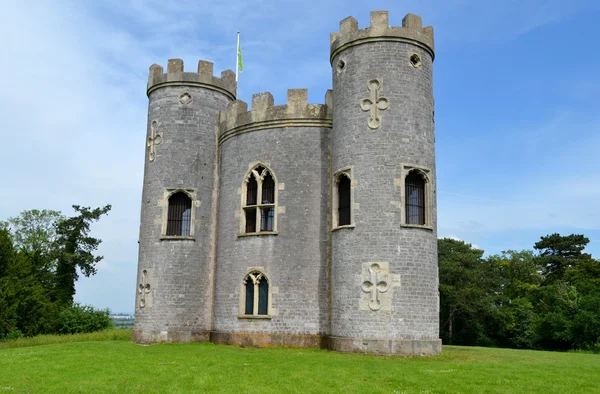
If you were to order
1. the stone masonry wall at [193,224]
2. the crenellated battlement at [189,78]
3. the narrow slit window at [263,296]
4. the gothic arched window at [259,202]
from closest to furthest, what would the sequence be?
the narrow slit window at [263,296]
the gothic arched window at [259,202]
the stone masonry wall at [193,224]
the crenellated battlement at [189,78]

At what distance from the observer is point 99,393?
10422 mm

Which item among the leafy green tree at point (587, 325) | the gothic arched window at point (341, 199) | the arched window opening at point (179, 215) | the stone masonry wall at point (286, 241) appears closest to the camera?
the gothic arched window at point (341, 199)

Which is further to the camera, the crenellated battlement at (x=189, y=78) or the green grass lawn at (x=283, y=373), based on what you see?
the crenellated battlement at (x=189, y=78)

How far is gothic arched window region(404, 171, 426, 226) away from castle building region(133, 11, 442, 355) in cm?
4

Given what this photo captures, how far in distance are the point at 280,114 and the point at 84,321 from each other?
21.0 metres

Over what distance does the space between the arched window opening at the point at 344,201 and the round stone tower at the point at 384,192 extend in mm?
36

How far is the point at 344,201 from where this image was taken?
19781 mm

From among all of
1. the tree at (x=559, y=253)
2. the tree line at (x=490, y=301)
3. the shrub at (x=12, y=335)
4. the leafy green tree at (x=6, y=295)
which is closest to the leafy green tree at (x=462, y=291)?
the tree line at (x=490, y=301)

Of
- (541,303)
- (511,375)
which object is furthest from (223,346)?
(541,303)

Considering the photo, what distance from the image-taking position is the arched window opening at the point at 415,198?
18.7 metres

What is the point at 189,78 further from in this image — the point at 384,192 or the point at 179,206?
the point at 384,192

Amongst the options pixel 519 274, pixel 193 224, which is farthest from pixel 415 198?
pixel 519 274

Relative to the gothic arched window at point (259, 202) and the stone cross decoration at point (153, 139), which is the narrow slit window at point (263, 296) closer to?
the gothic arched window at point (259, 202)

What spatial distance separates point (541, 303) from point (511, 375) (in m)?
35.2
